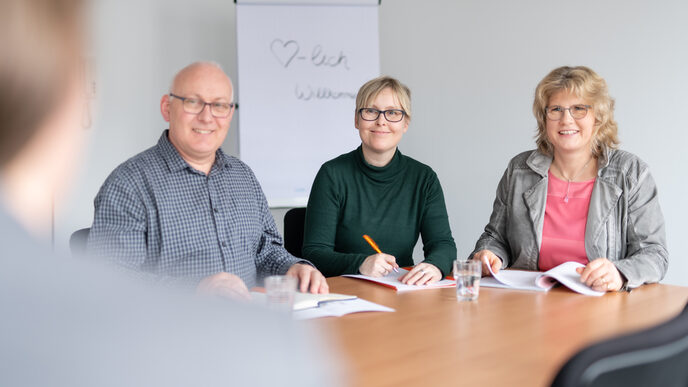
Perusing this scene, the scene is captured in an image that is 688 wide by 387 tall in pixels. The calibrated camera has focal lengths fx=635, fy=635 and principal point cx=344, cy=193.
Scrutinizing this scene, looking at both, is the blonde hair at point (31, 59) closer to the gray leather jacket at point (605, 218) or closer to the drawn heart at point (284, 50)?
the gray leather jacket at point (605, 218)

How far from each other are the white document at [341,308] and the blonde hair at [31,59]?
1.18m

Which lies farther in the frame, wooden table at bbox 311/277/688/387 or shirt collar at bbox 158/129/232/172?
shirt collar at bbox 158/129/232/172

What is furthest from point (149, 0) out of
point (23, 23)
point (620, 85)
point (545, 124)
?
point (23, 23)

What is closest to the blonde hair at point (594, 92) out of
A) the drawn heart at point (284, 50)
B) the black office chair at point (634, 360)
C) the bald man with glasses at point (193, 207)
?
the bald man with glasses at point (193, 207)

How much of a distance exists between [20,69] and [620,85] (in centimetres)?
408

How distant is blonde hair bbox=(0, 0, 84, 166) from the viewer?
0.74 ft

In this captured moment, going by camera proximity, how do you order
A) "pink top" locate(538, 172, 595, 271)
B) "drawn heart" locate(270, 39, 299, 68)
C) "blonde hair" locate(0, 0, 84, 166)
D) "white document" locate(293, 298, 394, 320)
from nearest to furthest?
1. "blonde hair" locate(0, 0, 84, 166)
2. "white document" locate(293, 298, 394, 320)
3. "pink top" locate(538, 172, 595, 271)
4. "drawn heart" locate(270, 39, 299, 68)

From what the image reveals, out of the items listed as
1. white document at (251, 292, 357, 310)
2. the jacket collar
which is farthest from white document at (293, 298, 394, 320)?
the jacket collar

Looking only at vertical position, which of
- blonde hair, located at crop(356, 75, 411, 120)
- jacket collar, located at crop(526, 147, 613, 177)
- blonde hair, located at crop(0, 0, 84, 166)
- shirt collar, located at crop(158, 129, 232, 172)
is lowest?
jacket collar, located at crop(526, 147, 613, 177)

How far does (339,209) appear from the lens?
98.2 inches

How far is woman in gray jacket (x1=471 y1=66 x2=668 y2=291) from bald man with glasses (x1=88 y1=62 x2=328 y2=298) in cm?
74

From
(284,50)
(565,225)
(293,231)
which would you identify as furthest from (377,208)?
(284,50)

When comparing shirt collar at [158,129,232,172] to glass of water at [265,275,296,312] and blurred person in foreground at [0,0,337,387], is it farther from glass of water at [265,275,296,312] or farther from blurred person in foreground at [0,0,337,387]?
blurred person in foreground at [0,0,337,387]

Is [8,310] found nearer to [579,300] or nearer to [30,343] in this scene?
[30,343]
